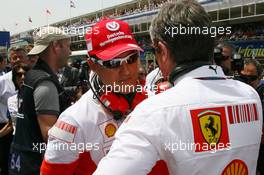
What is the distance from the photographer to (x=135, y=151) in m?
1.08

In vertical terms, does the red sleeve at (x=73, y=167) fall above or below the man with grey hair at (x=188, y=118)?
below

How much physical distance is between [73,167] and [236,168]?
0.72 metres

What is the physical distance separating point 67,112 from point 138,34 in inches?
1109

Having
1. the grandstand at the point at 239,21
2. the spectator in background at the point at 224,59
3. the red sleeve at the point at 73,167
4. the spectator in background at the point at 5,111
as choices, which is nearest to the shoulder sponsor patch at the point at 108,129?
the red sleeve at the point at 73,167

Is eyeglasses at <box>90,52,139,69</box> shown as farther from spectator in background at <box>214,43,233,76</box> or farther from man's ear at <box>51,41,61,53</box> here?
spectator in background at <box>214,43,233,76</box>

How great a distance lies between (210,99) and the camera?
1197 mm

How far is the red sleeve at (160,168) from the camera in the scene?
1161mm

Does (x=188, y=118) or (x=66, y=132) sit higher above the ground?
(x=188, y=118)

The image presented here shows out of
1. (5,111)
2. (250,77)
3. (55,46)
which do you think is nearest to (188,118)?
(55,46)

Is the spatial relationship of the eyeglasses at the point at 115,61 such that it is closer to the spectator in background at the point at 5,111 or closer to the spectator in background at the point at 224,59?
the spectator in background at the point at 224,59

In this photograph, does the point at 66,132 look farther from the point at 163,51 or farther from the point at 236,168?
the point at 236,168

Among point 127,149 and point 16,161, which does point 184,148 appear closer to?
point 127,149

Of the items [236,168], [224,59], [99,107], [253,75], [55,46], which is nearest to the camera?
[236,168]

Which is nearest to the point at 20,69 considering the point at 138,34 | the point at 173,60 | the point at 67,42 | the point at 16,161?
the point at 67,42
